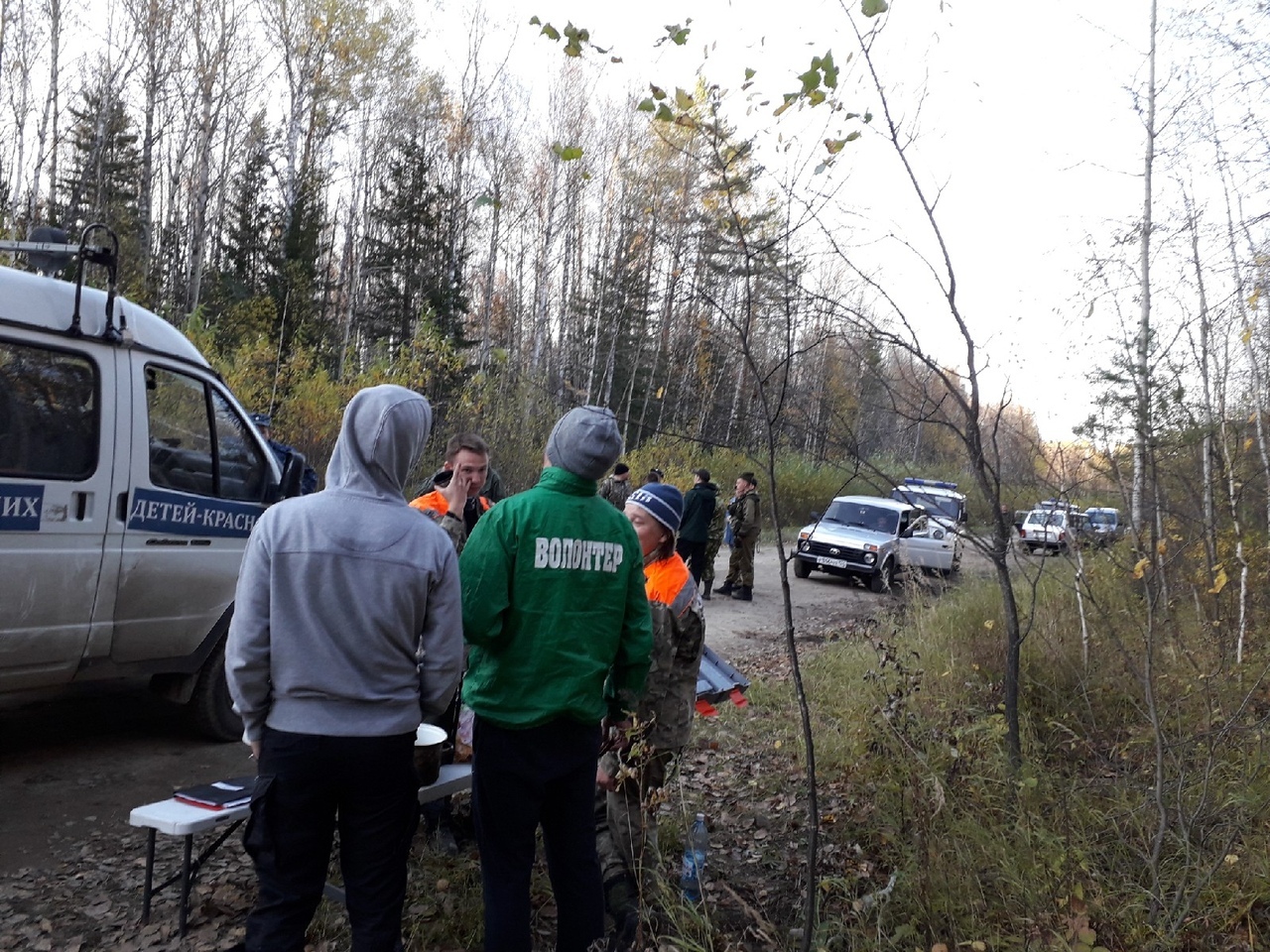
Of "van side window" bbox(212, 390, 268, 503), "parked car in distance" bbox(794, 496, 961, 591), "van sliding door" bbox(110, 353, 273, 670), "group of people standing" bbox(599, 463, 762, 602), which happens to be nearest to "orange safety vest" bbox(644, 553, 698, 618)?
"van sliding door" bbox(110, 353, 273, 670)

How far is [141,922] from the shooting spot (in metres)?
3.57

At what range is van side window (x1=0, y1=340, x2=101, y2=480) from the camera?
4.46m

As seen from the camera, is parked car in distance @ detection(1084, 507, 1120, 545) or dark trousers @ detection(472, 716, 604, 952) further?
parked car in distance @ detection(1084, 507, 1120, 545)

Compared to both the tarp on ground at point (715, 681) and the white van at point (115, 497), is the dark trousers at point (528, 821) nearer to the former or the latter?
the tarp on ground at point (715, 681)

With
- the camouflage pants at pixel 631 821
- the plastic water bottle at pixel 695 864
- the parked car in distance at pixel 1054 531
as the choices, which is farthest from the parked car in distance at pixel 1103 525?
the camouflage pants at pixel 631 821

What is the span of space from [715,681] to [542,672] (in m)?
1.74

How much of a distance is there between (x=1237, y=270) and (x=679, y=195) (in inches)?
176

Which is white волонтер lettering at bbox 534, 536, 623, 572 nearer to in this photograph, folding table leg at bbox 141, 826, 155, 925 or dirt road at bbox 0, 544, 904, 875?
folding table leg at bbox 141, 826, 155, 925

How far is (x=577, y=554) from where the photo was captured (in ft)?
9.61

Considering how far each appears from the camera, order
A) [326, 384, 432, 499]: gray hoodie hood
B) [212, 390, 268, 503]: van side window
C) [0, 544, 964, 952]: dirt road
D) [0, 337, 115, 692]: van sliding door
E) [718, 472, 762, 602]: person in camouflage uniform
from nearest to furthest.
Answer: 1. [326, 384, 432, 499]: gray hoodie hood
2. [0, 544, 964, 952]: dirt road
3. [0, 337, 115, 692]: van sliding door
4. [212, 390, 268, 503]: van side window
5. [718, 472, 762, 602]: person in camouflage uniform

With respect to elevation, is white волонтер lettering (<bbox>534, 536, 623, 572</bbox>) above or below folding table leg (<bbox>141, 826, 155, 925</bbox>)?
above

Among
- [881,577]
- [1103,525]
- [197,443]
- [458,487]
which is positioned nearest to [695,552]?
[881,577]

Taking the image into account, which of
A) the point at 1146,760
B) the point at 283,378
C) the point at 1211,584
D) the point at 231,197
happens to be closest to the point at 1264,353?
the point at 1211,584

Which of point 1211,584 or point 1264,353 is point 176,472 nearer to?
point 1211,584
